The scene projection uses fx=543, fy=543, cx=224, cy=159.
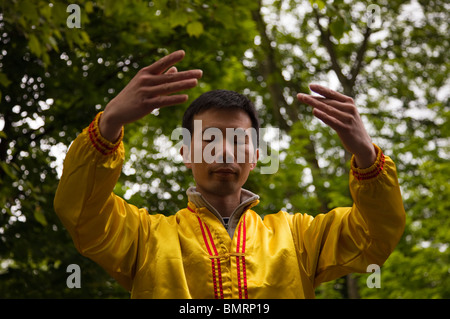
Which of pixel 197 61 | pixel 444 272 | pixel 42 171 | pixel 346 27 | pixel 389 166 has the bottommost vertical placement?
pixel 444 272

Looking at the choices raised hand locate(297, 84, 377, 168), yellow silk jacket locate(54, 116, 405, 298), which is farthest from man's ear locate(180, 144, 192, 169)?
raised hand locate(297, 84, 377, 168)

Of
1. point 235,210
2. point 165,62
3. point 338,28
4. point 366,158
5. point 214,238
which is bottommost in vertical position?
point 214,238

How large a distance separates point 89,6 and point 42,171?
1.74 metres

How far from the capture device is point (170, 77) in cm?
183

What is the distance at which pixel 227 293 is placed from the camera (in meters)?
2.06

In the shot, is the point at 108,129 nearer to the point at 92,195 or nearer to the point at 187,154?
the point at 92,195

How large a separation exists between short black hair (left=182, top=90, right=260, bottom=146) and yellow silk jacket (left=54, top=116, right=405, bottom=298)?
35 cm

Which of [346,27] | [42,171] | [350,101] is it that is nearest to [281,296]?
[350,101]

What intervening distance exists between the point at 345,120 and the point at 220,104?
0.61m

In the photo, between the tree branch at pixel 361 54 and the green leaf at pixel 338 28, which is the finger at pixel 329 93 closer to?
the green leaf at pixel 338 28

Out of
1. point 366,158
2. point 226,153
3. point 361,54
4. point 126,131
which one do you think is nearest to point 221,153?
point 226,153
